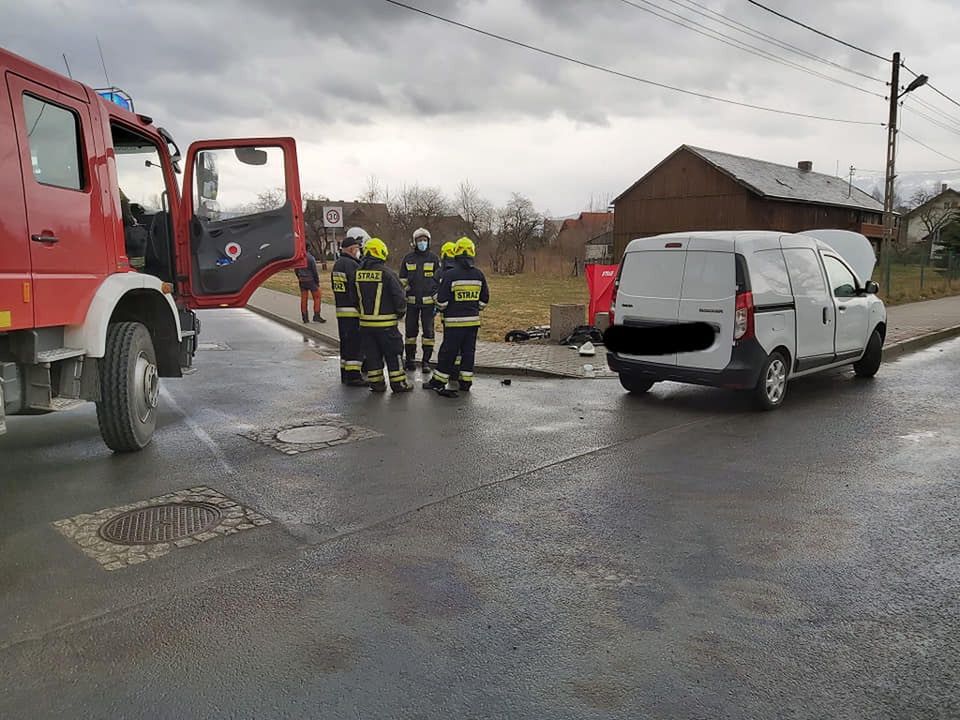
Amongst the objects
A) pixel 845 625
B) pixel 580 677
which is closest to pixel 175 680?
pixel 580 677

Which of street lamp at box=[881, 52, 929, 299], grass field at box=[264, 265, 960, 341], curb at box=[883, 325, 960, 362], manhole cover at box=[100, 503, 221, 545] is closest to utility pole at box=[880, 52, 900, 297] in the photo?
street lamp at box=[881, 52, 929, 299]

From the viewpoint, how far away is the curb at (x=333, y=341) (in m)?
9.95

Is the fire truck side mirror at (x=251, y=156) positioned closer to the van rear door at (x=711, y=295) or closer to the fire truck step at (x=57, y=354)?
the fire truck step at (x=57, y=354)

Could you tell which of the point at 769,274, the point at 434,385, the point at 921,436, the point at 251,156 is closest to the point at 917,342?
the point at 769,274

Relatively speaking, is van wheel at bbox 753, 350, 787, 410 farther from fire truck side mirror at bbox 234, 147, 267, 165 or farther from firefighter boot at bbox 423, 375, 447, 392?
fire truck side mirror at bbox 234, 147, 267, 165

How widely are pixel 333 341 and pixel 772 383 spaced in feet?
28.3

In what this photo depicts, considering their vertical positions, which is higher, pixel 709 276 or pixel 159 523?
pixel 709 276

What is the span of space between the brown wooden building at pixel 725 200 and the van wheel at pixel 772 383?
35481 mm

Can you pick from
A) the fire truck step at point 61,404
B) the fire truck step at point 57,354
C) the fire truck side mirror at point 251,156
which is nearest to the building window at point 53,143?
the fire truck step at point 57,354

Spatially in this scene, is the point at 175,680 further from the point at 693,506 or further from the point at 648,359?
the point at 648,359

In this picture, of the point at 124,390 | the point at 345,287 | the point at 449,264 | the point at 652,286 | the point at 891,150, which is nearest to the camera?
the point at 124,390

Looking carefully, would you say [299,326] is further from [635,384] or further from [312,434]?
[312,434]

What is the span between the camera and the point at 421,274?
33.8 ft

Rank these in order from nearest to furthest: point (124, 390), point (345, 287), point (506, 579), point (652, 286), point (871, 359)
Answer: point (506, 579)
point (124, 390)
point (652, 286)
point (345, 287)
point (871, 359)
